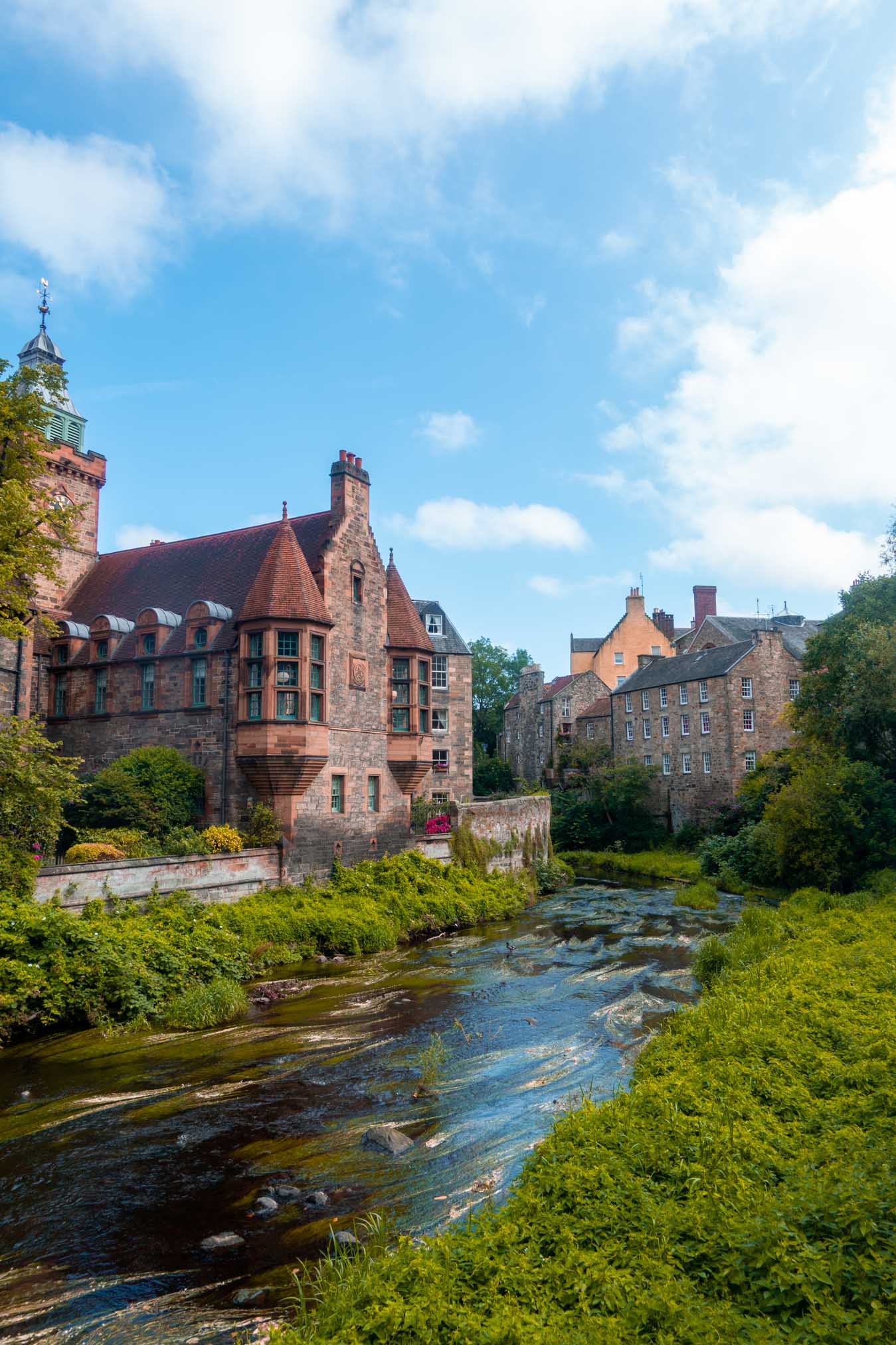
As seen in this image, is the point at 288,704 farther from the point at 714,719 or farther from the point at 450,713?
the point at 714,719

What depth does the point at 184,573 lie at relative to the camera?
3200cm

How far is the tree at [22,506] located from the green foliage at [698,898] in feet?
80.4

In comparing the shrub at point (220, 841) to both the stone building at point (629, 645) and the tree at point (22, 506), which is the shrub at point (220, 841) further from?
the stone building at point (629, 645)

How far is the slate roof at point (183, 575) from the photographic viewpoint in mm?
29000

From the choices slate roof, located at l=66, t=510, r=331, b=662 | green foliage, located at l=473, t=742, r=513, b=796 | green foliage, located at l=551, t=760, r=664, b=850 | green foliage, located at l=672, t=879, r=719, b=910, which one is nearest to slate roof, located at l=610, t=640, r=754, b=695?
green foliage, located at l=551, t=760, r=664, b=850

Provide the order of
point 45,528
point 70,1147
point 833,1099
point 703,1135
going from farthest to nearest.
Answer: point 45,528 → point 70,1147 → point 833,1099 → point 703,1135

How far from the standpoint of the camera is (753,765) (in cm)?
4706

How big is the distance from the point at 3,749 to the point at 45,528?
57.6 feet

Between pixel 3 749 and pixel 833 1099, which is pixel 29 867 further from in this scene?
pixel 833 1099

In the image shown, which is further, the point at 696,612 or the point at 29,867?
the point at 696,612

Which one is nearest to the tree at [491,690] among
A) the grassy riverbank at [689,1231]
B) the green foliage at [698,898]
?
the green foliage at [698,898]

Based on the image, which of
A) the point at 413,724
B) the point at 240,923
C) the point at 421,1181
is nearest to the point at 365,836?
the point at 413,724

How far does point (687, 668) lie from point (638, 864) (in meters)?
13.4

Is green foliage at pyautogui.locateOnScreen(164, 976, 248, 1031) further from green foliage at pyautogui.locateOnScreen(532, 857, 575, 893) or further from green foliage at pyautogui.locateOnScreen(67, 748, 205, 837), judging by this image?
green foliage at pyautogui.locateOnScreen(532, 857, 575, 893)
